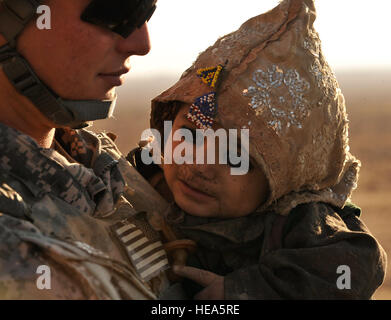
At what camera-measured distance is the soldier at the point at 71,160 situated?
2340mm

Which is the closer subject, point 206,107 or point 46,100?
point 46,100

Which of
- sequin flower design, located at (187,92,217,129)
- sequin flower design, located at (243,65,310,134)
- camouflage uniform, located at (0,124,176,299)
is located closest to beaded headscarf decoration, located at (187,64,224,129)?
sequin flower design, located at (187,92,217,129)

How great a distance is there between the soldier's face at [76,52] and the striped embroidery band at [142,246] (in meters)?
0.66

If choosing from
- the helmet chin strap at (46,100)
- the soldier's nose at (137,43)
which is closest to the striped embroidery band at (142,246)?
the helmet chin strap at (46,100)

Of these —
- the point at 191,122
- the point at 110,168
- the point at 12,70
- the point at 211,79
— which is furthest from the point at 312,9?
the point at 12,70

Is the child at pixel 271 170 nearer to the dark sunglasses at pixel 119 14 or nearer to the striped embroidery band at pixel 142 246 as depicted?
the striped embroidery band at pixel 142 246

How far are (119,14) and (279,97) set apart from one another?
113 cm

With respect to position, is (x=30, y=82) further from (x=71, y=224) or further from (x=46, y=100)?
(x=71, y=224)

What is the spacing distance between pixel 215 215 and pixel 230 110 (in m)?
0.60

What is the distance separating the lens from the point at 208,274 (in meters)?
3.15

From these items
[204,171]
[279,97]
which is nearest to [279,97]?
[279,97]

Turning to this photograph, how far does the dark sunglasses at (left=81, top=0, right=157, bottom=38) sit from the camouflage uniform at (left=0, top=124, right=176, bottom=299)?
624 millimetres

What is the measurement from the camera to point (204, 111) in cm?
354

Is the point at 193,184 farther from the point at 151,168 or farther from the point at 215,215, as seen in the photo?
the point at 151,168
